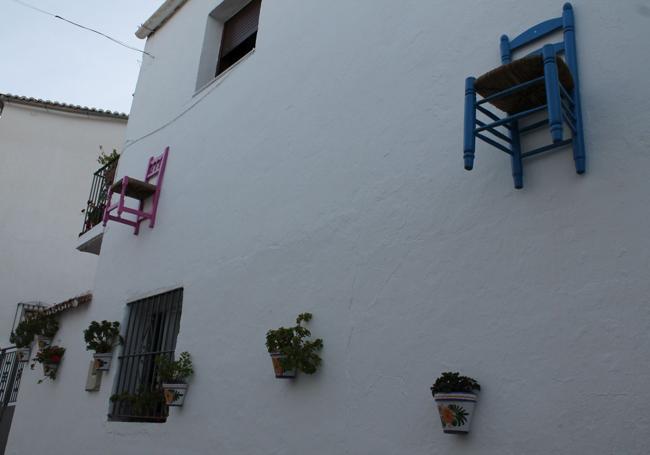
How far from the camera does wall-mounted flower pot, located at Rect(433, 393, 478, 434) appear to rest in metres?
3.32

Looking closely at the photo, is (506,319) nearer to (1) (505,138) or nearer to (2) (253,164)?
(1) (505,138)

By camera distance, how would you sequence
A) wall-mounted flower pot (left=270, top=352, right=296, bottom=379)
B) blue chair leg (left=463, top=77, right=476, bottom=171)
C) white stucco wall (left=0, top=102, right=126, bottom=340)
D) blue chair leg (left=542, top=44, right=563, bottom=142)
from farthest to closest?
1. white stucco wall (left=0, top=102, right=126, bottom=340)
2. wall-mounted flower pot (left=270, top=352, right=296, bottom=379)
3. blue chair leg (left=463, top=77, right=476, bottom=171)
4. blue chair leg (left=542, top=44, right=563, bottom=142)

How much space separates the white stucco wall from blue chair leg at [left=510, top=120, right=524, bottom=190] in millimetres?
12643

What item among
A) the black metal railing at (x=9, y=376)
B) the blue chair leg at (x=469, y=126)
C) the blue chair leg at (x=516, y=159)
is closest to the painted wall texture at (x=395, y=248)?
the blue chair leg at (x=516, y=159)

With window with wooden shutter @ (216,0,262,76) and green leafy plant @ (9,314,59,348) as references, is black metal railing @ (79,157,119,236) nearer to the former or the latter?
green leafy plant @ (9,314,59,348)

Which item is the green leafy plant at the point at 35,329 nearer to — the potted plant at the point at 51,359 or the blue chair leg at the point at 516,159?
the potted plant at the point at 51,359

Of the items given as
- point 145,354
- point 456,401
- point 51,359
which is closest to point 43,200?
point 51,359

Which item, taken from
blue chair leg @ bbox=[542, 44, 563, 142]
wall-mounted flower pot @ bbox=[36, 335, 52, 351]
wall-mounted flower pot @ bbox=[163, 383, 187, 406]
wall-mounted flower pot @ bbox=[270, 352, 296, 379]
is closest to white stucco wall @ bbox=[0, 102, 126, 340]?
wall-mounted flower pot @ bbox=[36, 335, 52, 351]

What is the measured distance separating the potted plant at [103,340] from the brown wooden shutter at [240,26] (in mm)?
3610

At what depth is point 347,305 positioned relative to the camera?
4391mm

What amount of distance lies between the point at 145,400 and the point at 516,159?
14.0ft

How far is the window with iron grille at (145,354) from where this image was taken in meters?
6.14

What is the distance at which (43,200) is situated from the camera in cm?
1448

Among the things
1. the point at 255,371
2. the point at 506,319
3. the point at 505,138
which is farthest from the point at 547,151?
the point at 255,371
